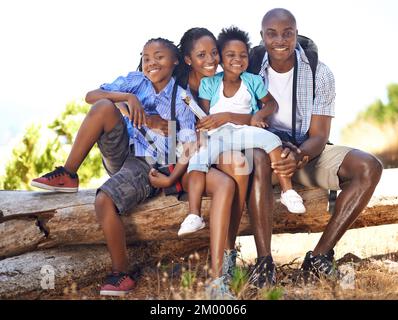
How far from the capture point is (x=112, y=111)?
5145mm

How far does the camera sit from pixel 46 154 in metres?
11.9

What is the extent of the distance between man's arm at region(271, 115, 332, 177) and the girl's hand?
0.54 m

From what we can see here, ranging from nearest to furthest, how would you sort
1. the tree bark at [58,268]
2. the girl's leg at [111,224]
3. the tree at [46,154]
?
1. the girl's leg at [111,224]
2. the tree bark at [58,268]
3. the tree at [46,154]

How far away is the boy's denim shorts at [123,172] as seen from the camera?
502cm

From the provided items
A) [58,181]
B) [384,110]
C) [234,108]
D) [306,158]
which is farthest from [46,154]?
[384,110]

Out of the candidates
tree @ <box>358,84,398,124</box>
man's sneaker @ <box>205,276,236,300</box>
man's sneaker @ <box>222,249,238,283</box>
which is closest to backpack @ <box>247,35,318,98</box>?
man's sneaker @ <box>222,249,238,283</box>

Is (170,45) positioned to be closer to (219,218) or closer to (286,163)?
(286,163)

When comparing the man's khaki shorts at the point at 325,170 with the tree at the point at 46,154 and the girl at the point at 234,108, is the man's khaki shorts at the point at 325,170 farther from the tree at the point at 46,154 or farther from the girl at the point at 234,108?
the tree at the point at 46,154

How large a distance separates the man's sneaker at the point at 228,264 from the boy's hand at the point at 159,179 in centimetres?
71

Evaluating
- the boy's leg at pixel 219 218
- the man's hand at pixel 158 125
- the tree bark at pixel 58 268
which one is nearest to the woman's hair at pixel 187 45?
the man's hand at pixel 158 125
